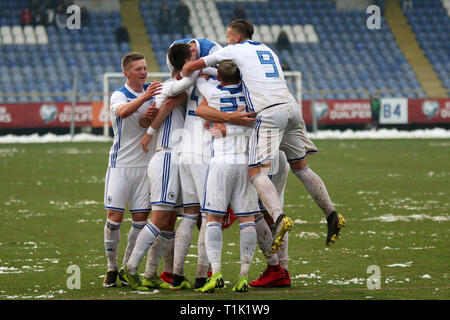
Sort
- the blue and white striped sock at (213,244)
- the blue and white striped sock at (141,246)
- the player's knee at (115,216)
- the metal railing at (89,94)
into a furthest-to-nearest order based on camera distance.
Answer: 1. the metal railing at (89,94)
2. the player's knee at (115,216)
3. the blue and white striped sock at (141,246)
4. the blue and white striped sock at (213,244)

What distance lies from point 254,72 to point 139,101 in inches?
39.2

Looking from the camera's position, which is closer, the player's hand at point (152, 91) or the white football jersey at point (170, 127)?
the player's hand at point (152, 91)

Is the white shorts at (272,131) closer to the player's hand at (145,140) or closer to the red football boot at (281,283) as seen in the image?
the player's hand at (145,140)

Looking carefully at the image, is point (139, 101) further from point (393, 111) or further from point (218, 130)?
point (393, 111)

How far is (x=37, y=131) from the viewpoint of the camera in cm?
3228

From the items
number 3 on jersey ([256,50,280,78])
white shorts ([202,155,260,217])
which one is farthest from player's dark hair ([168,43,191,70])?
white shorts ([202,155,260,217])

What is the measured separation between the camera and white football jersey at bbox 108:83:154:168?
24.1 ft

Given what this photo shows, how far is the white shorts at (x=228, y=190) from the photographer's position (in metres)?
6.76

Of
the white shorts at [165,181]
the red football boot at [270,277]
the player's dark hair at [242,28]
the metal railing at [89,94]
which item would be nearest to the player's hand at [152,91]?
the white shorts at [165,181]

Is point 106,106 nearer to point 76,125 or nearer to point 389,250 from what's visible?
point 76,125

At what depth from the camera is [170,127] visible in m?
7.16

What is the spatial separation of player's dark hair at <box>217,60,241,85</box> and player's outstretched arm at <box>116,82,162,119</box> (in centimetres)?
55

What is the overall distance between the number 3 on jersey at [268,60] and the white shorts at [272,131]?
27 centimetres
